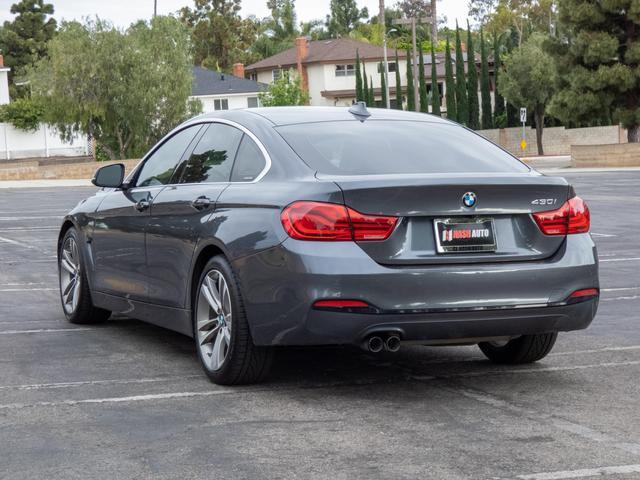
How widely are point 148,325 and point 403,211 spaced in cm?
387

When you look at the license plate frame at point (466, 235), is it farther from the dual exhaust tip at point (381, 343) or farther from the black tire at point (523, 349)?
the black tire at point (523, 349)

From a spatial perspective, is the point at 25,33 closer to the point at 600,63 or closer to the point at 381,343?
the point at 600,63

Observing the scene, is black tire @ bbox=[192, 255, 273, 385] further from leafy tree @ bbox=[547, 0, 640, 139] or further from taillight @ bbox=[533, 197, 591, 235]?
leafy tree @ bbox=[547, 0, 640, 139]

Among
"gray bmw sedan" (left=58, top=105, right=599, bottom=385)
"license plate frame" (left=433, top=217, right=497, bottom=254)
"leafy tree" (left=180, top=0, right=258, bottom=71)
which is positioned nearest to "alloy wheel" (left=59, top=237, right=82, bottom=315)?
"gray bmw sedan" (left=58, top=105, right=599, bottom=385)

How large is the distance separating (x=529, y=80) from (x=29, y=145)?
97.3ft

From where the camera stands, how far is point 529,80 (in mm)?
73500

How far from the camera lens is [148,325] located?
9.57 m

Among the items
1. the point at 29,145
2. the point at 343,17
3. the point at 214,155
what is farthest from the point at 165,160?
the point at 343,17

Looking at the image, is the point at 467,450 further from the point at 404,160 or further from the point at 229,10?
the point at 229,10

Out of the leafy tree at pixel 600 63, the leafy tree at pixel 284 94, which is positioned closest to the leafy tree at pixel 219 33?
the leafy tree at pixel 284 94

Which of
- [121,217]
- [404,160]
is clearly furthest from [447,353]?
[121,217]

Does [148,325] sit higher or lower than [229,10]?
lower

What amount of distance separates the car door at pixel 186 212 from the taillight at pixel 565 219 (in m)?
1.79

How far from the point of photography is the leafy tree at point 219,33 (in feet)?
372
